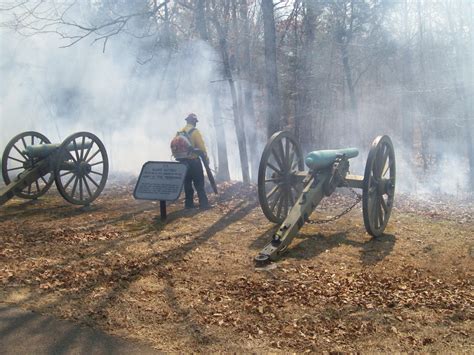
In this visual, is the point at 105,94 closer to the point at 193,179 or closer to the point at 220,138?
the point at 220,138

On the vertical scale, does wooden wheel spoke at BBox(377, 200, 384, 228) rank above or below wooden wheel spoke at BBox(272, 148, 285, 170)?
below

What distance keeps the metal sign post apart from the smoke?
6072 mm

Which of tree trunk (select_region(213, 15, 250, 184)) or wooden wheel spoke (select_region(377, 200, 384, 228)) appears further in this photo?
tree trunk (select_region(213, 15, 250, 184))

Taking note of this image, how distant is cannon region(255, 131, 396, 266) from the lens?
590 centimetres

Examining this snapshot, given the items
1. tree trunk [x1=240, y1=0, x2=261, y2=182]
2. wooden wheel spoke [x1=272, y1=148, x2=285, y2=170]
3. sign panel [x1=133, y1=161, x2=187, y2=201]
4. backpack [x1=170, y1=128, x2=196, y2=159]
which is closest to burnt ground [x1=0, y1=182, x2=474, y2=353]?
sign panel [x1=133, y1=161, x2=187, y2=201]

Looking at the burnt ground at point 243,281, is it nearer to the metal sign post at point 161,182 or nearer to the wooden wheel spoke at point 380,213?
the wooden wheel spoke at point 380,213

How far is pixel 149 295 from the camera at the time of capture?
14.8 feet

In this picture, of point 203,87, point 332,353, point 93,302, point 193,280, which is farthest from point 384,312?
point 203,87

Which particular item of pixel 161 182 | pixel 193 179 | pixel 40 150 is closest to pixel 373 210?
pixel 161 182

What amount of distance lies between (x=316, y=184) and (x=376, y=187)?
2.50 feet

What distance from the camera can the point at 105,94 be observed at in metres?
17.8

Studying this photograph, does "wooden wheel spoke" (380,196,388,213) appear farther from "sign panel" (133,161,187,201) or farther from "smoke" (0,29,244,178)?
"smoke" (0,29,244,178)

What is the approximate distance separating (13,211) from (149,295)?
4761 millimetres

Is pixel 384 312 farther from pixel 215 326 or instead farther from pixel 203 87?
pixel 203 87
